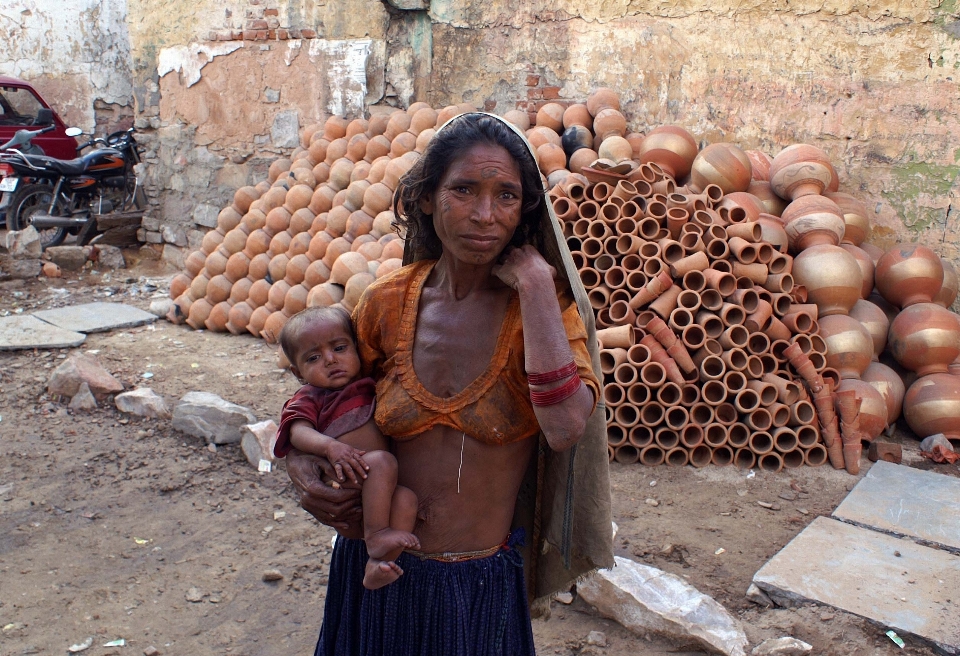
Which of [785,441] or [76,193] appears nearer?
Answer: [785,441]

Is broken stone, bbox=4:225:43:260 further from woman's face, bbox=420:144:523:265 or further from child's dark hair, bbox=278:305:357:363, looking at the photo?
woman's face, bbox=420:144:523:265

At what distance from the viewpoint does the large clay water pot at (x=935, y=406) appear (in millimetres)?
4758

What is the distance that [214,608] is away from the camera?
3209 millimetres

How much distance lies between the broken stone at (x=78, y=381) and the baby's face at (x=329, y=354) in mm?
4206

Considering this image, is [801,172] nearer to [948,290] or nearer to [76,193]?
[948,290]

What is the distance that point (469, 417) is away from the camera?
1.64m

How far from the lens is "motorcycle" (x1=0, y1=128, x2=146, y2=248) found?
10195 mm

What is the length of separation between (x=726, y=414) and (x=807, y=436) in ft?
1.62

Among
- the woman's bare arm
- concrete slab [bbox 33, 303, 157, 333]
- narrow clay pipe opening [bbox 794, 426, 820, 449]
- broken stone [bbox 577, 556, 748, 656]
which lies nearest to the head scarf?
the woman's bare arm

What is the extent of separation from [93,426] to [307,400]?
12.7ft

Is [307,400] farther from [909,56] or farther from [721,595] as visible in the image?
[909,56]

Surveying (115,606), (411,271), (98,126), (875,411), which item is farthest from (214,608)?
(98,126)

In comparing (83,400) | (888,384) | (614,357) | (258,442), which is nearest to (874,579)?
(614,357)

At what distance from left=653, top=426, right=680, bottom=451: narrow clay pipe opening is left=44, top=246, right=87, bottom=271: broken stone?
26.2 feet
